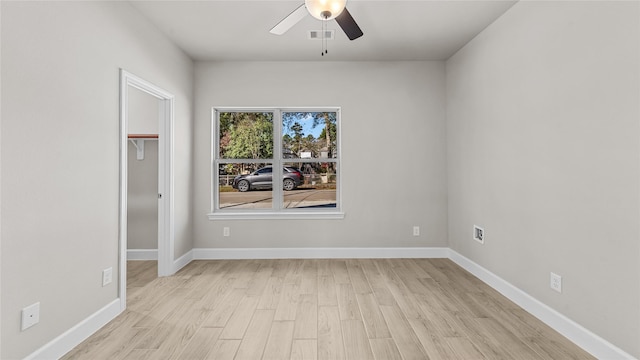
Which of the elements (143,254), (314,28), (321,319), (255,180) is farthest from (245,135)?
(321,319)

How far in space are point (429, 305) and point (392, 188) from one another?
Answer: 1770mm

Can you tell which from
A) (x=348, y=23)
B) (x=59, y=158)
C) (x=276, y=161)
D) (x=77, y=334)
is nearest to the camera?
(x=59, y=158)

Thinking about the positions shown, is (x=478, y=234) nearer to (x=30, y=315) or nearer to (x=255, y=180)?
(x=255, y=180)

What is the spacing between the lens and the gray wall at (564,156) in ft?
5.97

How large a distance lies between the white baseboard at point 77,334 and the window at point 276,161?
1.90 meters

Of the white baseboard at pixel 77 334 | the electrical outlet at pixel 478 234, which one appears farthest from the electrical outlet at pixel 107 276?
the electrical outlet at pixel 478 234

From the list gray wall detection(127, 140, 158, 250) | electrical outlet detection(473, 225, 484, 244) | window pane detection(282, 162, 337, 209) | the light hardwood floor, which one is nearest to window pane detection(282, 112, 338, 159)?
window pane detection(282, 162, 337, 209)

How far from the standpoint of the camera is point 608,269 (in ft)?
6.29

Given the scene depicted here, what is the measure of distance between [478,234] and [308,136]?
2.41 metres

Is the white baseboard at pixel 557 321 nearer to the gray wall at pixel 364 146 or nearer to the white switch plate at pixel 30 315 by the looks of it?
the gray wall at pixel 364 146

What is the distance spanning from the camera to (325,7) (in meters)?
2.04

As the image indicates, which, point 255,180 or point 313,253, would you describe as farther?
point 255,180

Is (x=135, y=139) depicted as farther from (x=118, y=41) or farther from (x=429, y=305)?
(x=429, y=305)

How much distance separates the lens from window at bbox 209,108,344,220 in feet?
14.1
